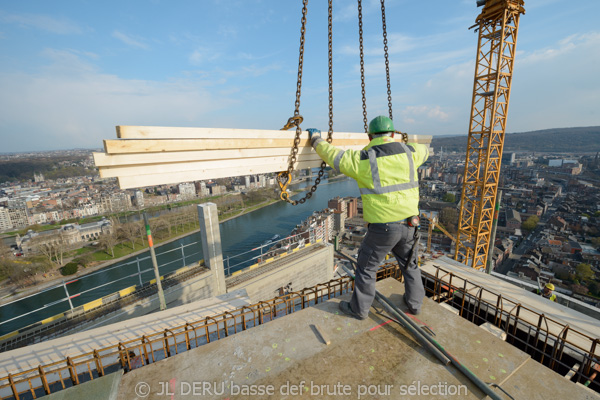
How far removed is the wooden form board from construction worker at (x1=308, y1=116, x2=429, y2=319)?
71 centimetres

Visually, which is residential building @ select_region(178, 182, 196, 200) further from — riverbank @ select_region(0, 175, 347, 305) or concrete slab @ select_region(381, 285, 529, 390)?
concrete slab @ select_region(381, 285, 529, 390)

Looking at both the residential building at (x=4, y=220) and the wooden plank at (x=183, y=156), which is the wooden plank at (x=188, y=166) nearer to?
the wooden plank at (x=183, y=156)

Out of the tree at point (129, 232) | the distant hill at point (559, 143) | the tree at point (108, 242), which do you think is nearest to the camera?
the tree at point (108, 242)

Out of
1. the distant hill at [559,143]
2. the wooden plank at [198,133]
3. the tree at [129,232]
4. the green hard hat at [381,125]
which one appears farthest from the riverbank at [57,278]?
the distant hill at [559,143]

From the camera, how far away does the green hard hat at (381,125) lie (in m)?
2.42

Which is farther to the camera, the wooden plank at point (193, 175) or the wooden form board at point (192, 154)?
the wooden plank at point (193, 175)

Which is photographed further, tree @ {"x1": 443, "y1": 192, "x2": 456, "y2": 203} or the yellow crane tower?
tree @ {"x1": 443, "y1": 192, "x2": 456, "y2": 203}

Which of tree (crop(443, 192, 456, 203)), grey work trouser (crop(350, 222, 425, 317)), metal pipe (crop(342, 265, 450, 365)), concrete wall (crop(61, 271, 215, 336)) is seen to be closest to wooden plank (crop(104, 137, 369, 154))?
grey work trouser (crop(350, 222, 425, 317))

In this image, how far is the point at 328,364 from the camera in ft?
6.37

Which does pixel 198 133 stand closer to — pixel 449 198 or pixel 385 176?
pixel 385 176

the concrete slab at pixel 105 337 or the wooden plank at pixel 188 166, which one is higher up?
the wooden plank at pixel 188 166

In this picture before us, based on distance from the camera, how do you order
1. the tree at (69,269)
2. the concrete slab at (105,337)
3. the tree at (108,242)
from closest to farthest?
1. the concrete slab at (105,337)
2. the tree at (69,269)
3. the tree at (108,242)

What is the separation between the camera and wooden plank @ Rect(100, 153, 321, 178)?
2092 millimetres
